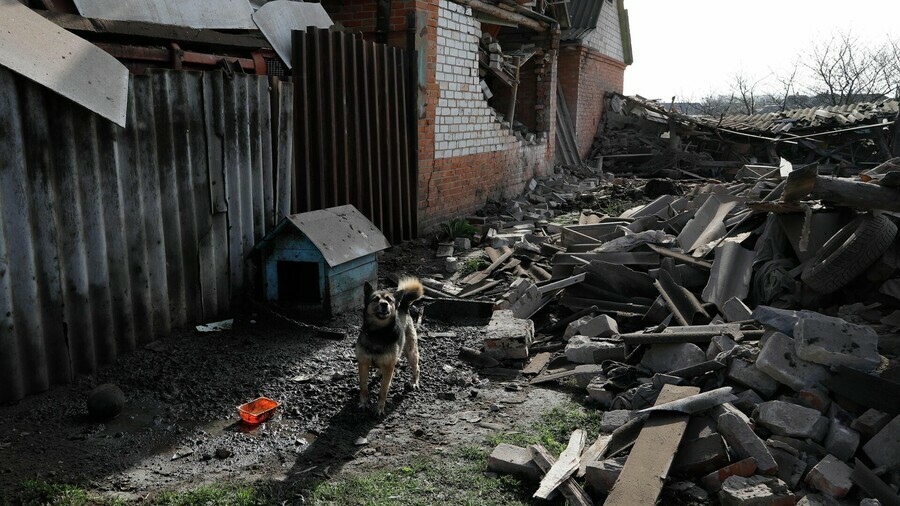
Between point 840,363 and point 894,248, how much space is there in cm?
171

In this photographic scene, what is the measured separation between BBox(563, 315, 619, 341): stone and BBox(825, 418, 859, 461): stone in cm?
215

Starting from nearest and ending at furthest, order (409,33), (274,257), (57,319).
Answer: (57,319) < (274,257) < (409,33)

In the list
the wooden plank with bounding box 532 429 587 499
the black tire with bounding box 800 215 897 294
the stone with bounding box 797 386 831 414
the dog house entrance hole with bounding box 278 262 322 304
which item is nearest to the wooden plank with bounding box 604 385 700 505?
the wooden plank with bounding box 532 429 587 499

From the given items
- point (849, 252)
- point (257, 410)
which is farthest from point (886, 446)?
point (257, 410)

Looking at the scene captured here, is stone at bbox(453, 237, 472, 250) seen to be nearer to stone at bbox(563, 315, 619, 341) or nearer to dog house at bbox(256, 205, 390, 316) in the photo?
dog house at bbox(256, 205, 390, 316)

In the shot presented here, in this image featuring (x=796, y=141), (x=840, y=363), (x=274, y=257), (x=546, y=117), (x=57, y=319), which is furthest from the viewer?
(x=796, y=141)

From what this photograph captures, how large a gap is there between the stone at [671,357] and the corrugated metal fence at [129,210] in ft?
12.9

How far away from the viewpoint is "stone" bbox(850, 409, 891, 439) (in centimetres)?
388

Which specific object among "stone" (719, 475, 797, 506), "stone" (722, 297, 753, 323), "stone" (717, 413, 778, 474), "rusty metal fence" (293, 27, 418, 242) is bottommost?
"stone" (719, 475, 797, 506)

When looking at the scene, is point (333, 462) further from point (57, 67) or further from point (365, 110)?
point (365, 110)

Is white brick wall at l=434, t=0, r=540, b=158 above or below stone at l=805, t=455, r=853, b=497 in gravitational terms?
above

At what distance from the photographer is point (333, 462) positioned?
13.3 feet

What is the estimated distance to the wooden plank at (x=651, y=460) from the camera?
3.50m

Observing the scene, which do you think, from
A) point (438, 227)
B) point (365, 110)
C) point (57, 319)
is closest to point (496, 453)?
point (57, 319)
